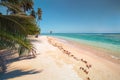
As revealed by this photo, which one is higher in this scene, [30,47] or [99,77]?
[30,47]

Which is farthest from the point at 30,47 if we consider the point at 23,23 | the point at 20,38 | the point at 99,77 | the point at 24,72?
the point at 99,77

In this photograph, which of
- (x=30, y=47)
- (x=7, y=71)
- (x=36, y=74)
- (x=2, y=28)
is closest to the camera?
(x=2, y=28)

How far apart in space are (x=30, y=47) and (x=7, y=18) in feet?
4.40

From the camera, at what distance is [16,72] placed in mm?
6227

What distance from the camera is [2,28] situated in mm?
4246

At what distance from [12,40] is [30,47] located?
0.72m

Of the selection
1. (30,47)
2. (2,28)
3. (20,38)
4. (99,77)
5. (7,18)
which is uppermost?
(7,18)

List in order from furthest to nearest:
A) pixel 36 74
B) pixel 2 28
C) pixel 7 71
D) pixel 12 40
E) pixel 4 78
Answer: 1. pixel 7 71
2. pixel 36 74
3. pixel 4 78
4. pixel 12 40
5. pixel 2 28

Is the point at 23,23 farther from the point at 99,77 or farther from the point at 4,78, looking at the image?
the point at 99,77

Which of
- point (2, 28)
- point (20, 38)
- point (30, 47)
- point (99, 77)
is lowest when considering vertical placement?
point (99, 77)

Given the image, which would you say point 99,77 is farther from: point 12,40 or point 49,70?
point 12,40

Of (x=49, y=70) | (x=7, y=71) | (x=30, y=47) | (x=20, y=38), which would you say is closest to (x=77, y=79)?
(x=49, y=70)

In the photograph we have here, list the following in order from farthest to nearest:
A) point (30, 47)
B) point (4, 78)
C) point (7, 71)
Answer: point (7, 71), point (4, 78), point (30, 47)

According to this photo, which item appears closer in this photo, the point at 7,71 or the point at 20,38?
the point at 20,38
